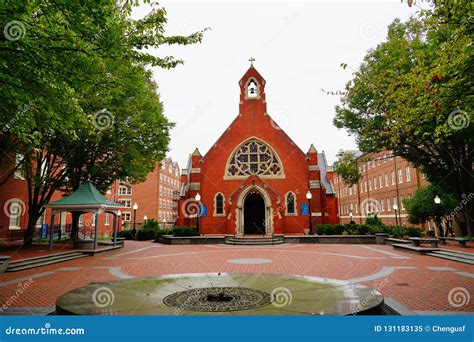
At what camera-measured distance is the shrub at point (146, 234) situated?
29.4 meters

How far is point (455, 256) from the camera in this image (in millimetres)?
14125

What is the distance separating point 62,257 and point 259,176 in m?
18.6

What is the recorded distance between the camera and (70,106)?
25.1 ft

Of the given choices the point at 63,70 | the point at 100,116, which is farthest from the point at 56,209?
the point at 63,70

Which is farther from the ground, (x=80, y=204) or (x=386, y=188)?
(x=386, y=188)

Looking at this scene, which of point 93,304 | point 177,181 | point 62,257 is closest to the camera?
point 93,304

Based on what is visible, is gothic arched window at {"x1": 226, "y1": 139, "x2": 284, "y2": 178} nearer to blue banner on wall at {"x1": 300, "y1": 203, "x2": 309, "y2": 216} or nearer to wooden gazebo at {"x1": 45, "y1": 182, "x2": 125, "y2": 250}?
blue banner on wall at {"x1": 300, "y1": 203, "x2": 309, "y2": 216}

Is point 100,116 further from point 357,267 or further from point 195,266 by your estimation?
point 357,267
